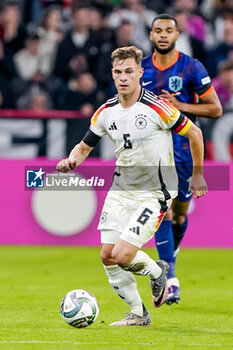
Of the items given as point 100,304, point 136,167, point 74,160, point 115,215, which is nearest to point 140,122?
point 136,167

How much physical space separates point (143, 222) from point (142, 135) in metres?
0.67

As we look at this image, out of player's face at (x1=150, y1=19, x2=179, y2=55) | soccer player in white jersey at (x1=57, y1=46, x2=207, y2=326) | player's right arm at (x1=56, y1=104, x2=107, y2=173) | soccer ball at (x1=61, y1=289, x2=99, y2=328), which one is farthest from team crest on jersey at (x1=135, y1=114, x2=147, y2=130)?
player's face at (x1=150, y1=19, x2=179, y2=55)

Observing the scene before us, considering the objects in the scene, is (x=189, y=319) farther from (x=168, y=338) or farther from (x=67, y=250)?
(x=67, y=250)

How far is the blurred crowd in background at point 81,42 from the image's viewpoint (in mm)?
14320

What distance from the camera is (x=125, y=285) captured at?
666 cm

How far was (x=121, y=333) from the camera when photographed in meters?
6.24

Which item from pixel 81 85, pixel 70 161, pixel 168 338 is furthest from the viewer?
pixel 81 85

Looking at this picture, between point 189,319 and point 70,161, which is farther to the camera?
point 189,319

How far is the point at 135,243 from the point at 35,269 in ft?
15.0

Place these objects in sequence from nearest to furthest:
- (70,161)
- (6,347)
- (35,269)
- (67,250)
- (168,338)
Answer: (6,347), (168,338), (70,161), (35,269), (67,250)

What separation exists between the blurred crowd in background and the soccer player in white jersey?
6.34 meters

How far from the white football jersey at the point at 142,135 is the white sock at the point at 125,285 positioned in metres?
0.65

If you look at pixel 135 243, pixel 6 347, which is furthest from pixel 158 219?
pixel 6 347

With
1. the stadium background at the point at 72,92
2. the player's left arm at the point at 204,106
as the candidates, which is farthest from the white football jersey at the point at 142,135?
the stadium background at the point at 72,92
